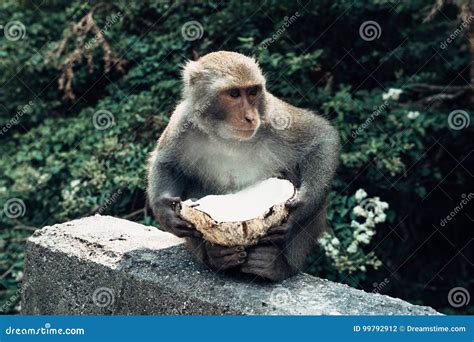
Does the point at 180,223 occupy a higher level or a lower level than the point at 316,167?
lower

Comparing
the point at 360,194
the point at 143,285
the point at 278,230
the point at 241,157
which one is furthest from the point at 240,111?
the point at 360,194

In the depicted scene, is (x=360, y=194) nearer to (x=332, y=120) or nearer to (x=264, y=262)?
(x=332, y=120)

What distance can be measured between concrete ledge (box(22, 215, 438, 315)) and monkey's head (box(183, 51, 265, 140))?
36.6 inches

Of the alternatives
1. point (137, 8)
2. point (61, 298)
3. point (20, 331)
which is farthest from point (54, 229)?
point (137, 8)

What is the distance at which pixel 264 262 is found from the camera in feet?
15.4

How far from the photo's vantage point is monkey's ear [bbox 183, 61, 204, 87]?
5.09 metres

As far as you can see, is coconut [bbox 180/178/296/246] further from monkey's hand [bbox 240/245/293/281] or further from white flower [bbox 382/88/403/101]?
white flower [bbox 382/88/403/101]

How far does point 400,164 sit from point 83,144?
3.20m

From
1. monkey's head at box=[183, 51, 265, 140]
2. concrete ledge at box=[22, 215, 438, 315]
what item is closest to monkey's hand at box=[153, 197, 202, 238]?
concrete ledge at box=[22, 215, 438, 315]

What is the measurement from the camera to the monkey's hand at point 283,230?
462 cm

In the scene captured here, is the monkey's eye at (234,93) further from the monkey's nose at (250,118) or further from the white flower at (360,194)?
the white flower at (360,194)

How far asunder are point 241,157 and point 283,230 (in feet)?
2.27

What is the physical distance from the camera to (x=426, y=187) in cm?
728

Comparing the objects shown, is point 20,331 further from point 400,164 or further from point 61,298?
point 400,164
